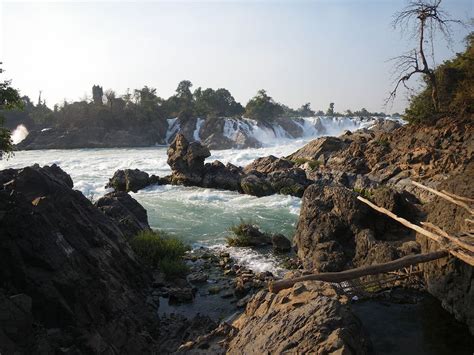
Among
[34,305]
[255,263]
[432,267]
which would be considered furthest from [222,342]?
[255,263]

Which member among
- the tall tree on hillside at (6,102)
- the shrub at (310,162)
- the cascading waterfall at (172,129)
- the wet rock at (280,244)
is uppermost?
the cascading waterfall at (172,129)

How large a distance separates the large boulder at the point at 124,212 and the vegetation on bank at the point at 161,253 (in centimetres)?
76

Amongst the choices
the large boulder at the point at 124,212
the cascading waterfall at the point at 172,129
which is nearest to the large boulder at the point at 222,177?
the large boulder at the point at 124,212

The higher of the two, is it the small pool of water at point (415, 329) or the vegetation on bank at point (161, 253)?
the vegetation on bank at point (161, 253)

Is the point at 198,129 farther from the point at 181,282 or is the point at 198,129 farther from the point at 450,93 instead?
the point at 181,282

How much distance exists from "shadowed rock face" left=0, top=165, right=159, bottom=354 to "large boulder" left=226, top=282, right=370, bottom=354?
2107 millimetres

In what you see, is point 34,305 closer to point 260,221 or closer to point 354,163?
point 260,221

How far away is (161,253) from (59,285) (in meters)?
4.53

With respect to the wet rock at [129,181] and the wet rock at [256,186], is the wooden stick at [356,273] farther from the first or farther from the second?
the wet rock at [129,181]

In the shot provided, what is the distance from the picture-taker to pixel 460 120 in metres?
18.1

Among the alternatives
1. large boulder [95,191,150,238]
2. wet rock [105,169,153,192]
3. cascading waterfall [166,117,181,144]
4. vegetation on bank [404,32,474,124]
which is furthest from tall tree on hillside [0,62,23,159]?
cascading waterfall [166,117,181,144]

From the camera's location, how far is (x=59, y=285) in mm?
5438

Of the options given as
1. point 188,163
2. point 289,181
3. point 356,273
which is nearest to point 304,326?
point 356,273

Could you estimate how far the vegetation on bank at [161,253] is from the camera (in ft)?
30.2
